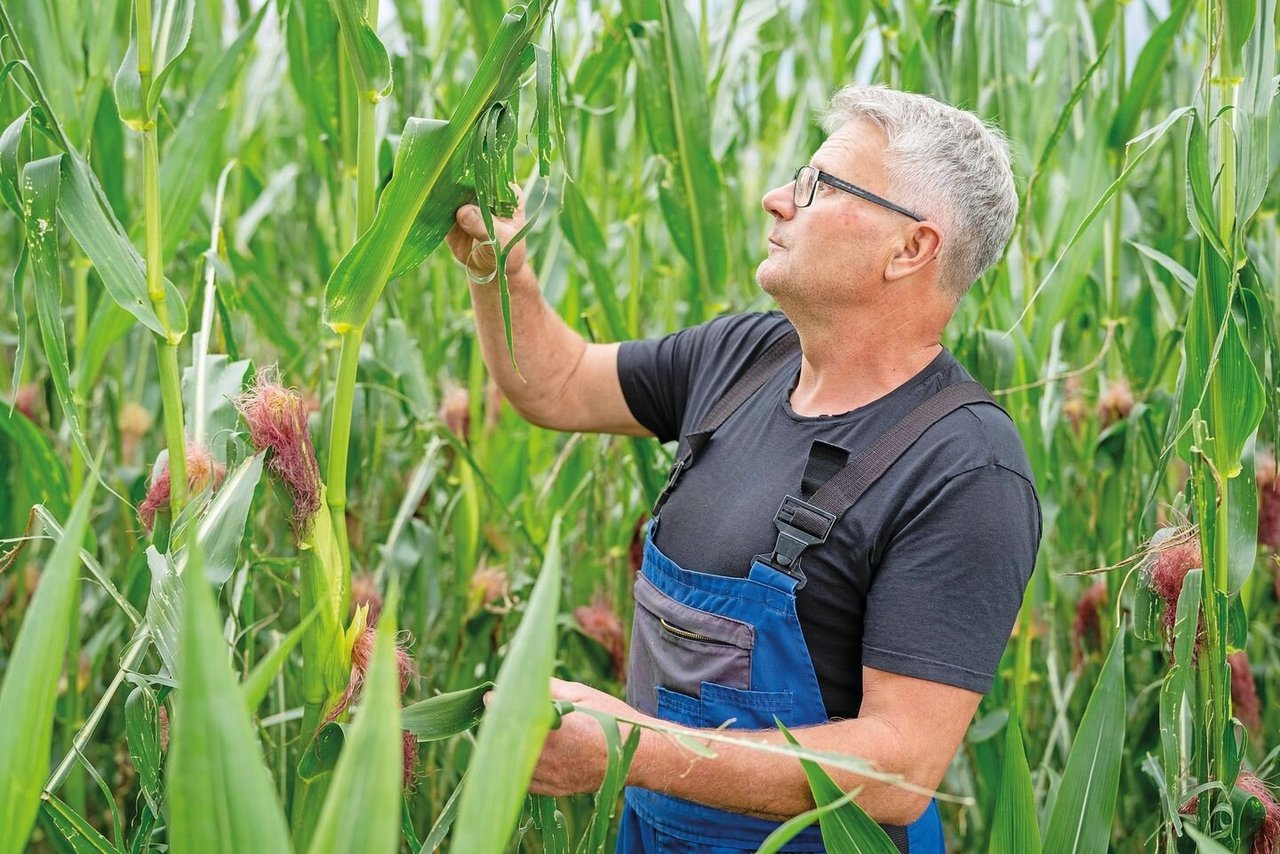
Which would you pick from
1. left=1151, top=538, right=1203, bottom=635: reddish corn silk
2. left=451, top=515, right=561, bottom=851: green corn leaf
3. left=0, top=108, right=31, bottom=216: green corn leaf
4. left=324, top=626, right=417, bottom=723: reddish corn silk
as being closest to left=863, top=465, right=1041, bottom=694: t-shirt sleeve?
left=1151, top=538, right=1203, bottom=635: reddish corn silk

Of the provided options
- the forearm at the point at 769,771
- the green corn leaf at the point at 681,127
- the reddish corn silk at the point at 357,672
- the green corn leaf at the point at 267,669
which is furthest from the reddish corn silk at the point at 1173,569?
the green corn leaf at the point at 267,669

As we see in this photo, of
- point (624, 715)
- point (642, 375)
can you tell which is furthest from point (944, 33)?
point (624, 715)

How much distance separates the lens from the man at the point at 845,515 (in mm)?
1334

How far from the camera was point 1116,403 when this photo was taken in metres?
2.09

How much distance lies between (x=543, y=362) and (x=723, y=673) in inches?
24.1

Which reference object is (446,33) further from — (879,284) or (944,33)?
(879,284)

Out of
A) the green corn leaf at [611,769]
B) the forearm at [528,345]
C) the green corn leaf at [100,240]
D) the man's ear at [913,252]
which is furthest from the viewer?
the forearm at [528,345]

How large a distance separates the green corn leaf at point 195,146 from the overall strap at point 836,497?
0.96m

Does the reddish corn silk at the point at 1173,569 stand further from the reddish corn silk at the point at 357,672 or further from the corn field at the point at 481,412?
the reddish corn silk at the point at 357,672

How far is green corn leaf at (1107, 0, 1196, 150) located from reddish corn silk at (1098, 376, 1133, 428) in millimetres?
430

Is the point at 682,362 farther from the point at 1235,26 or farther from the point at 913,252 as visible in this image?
the point at 1235,26

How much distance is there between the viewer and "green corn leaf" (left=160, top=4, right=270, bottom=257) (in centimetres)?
162

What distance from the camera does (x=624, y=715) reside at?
1.08 meters

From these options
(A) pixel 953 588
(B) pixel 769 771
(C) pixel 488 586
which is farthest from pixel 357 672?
(C) pixel 488 586
